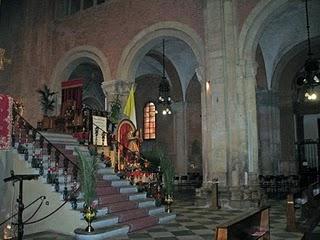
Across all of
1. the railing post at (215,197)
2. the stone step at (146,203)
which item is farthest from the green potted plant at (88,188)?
the railing post at (215,197)

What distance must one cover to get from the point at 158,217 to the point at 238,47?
665 centimetres

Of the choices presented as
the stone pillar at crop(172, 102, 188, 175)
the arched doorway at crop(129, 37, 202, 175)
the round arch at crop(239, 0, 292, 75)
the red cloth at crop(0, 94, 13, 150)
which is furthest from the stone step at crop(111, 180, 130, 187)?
the stone pillar at crop(172, 102, 188, 175)

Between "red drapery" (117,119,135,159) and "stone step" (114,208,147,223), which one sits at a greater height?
"red drapery" (117,119,135,159)

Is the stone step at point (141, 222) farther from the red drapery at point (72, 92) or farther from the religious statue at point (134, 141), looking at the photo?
the red drapery at point (72, 92)

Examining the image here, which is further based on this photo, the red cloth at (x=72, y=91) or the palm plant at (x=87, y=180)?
the red cloth at (x=72, y=91)

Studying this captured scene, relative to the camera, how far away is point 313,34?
1770 centimetres

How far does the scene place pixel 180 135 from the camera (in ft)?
71.2

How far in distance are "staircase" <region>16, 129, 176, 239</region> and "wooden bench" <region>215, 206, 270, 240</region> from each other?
10.1 ft

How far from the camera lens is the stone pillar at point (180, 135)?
840 inches

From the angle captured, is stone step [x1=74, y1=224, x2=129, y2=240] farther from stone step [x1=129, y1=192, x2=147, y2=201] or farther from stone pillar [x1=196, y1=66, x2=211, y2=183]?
stone pillar [x1=196, y1=66, x2=211, y2=183]

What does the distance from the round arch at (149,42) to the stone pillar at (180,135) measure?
6.50m

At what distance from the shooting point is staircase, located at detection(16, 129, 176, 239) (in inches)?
301

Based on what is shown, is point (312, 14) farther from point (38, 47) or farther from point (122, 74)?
point (38, 47)

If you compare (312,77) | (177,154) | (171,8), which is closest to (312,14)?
(312,77)
